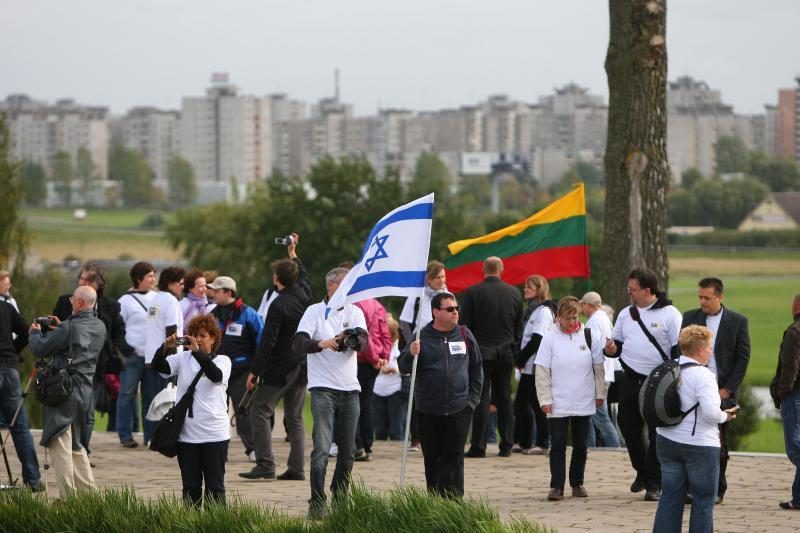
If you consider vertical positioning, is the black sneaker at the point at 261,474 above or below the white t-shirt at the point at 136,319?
below

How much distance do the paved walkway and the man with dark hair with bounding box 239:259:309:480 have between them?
23cm

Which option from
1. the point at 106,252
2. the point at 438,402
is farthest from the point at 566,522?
the point at 106,252

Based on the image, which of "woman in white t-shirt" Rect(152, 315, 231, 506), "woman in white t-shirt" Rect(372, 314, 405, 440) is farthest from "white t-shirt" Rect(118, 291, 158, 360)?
"woman in white t-shirt" Rect(152, 315, 231, 506)

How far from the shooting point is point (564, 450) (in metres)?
12.1

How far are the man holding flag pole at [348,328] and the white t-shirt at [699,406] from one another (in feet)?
8.05

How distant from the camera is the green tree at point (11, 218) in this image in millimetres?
36094

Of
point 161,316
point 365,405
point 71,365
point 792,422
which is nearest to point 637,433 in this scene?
point 792,422

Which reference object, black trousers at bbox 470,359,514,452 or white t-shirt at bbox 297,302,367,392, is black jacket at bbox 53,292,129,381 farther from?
black trousers at bbox 470,359,514,452

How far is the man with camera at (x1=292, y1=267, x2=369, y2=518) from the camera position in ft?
36.7

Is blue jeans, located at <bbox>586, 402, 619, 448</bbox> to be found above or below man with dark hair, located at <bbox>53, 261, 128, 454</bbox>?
below

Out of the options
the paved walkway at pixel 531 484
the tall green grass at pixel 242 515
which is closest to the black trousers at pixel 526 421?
the paved walkway at pixel 531 484

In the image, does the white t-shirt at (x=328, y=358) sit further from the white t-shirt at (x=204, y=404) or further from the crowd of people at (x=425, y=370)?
the white t-shirt at (x=204, y=404)

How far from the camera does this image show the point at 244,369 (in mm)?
13875

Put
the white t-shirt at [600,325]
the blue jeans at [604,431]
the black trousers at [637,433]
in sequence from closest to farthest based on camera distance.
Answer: the black trousers at [637,433] → the white t-shirt at [600,325] → the blue jeans at [604,431]
